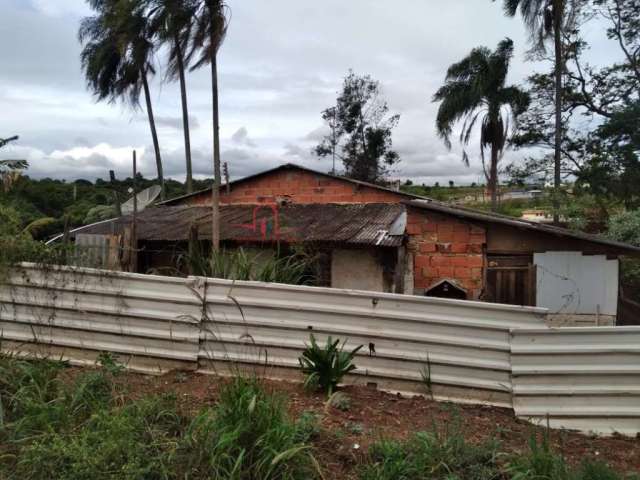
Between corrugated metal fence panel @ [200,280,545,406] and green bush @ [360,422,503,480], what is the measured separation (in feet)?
2.67

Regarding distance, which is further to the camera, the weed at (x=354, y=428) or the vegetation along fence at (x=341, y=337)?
the vegetation along fence at (x=341, y=337)

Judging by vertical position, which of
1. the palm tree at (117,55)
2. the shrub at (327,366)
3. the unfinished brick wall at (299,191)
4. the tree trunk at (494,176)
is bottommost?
the shrub at (327,366)

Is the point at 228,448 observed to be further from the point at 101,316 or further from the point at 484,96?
the point at 484,96

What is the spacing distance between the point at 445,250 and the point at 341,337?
3887 millimetres

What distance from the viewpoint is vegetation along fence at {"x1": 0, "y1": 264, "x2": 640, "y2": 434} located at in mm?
3404

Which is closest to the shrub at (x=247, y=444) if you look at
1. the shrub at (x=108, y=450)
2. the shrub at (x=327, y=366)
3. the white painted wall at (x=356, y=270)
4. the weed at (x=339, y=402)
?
the shrub at (x=108, y=450)

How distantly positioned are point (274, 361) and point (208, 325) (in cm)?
64

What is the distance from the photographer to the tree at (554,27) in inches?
631

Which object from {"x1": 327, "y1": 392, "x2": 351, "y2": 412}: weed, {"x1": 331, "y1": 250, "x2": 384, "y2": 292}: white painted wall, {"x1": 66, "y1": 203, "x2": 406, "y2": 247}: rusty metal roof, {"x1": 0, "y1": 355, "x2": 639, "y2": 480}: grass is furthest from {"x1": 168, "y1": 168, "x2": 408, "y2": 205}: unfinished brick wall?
{"x1": 0, "y1": 355, "x2": 639, "y2": 480}: grass

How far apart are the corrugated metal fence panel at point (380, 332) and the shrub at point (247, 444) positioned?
1044mm

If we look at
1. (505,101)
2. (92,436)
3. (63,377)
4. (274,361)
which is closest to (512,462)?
(274,361)

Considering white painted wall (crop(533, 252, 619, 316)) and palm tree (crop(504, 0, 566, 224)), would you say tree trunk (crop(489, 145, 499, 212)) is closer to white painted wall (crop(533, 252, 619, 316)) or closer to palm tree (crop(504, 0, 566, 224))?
palm tree (crop(504, 0, 566, 224))

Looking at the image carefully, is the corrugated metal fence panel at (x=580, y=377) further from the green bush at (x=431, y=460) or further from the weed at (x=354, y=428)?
the weed at (x=354, y=428)

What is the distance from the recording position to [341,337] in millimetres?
3781
